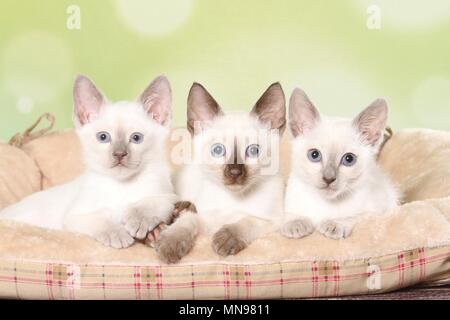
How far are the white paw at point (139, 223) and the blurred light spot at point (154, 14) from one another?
1.33 meters

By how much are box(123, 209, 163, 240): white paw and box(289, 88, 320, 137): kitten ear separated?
0.60m

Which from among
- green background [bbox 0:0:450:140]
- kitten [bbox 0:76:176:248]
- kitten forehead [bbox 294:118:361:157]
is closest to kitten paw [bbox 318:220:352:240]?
kitten forehead [bbox 294:118:361:157]

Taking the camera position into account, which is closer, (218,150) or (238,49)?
(218,150)

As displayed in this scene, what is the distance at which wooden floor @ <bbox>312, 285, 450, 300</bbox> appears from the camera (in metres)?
1.98

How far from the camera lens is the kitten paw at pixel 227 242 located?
1.93 meters

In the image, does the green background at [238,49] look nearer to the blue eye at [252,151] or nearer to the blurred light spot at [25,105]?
the blurred light spot at [25,105]

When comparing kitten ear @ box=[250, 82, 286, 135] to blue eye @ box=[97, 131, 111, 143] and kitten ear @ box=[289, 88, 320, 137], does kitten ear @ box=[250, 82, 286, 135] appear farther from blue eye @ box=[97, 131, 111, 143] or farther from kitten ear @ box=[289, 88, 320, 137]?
blue eye @ box=[97, 131, 111, 143]

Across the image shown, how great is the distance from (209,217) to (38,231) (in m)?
0.57

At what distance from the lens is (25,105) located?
10.7 ft

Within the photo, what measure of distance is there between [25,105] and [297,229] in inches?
72.6

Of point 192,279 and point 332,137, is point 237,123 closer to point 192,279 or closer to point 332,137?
point 332,137

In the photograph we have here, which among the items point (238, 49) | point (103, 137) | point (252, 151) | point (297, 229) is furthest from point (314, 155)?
point (238, 49)
